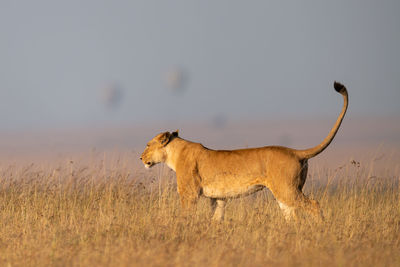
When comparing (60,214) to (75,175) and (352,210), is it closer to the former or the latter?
(75,175)

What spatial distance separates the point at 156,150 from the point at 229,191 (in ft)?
5.81

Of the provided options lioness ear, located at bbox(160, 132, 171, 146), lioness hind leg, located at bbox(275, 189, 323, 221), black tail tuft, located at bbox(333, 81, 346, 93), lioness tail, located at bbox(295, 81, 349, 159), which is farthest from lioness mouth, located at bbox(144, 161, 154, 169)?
black tail tuft, located at bbox(333, 81, 346, 93)

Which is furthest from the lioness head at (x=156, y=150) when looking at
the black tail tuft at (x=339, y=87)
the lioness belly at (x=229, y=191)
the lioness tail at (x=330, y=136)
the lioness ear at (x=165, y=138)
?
the black tail tuft at (x=339, y=87)

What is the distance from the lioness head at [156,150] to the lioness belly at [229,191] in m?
1.23

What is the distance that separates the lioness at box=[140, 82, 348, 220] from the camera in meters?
9.58

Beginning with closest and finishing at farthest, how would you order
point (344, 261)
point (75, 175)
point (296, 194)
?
point (344, 261)
point (296, 194)
point (75, 175)

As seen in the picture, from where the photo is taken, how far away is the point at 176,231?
8.47 metres

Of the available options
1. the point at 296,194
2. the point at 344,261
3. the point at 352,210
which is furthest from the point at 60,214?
the point at 344,261

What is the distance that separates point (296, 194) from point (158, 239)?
8.00ft

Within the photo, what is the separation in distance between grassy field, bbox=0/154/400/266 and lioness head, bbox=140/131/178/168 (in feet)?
1.85

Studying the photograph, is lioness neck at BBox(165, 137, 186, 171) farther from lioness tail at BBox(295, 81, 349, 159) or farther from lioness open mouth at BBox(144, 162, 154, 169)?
lioness tail at BBox(295, 81, 349, 159)

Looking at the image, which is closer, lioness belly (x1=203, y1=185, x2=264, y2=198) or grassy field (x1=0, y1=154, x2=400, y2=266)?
grassy field (x1=0, y1=154, x2=400, y2=266)

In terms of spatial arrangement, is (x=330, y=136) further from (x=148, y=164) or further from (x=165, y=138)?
(x=148, y=164)

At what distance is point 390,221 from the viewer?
9359mm
